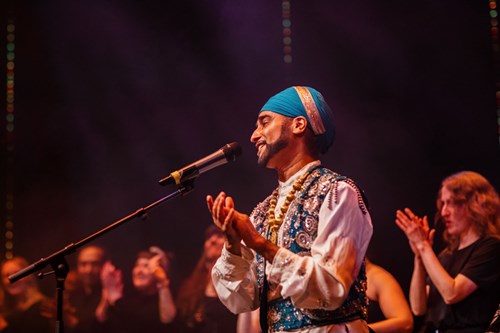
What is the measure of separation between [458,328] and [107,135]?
3827 millimetres

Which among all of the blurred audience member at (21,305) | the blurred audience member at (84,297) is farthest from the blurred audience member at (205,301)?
the blurred audience member at (21,305)

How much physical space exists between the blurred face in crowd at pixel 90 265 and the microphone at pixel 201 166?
3577mm

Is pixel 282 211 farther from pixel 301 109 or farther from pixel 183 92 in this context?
pixel 183 92

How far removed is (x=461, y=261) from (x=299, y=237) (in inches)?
69.9

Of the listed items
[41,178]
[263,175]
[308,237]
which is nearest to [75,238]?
[41,178]

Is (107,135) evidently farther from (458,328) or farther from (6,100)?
(458,328)

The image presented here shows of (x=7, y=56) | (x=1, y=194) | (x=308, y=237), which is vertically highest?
(x=7, y=56)

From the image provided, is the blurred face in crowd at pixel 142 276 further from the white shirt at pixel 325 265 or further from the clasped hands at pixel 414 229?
the white shirt at pixel 325 265

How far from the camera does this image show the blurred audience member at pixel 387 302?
13.6 ft

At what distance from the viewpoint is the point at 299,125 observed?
8.85ft

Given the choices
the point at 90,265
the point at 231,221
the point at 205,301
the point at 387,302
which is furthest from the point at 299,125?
the point at 90,265

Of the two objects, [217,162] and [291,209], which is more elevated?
[217,162]

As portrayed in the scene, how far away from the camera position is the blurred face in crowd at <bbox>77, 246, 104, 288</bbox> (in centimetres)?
587

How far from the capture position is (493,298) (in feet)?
12.0
